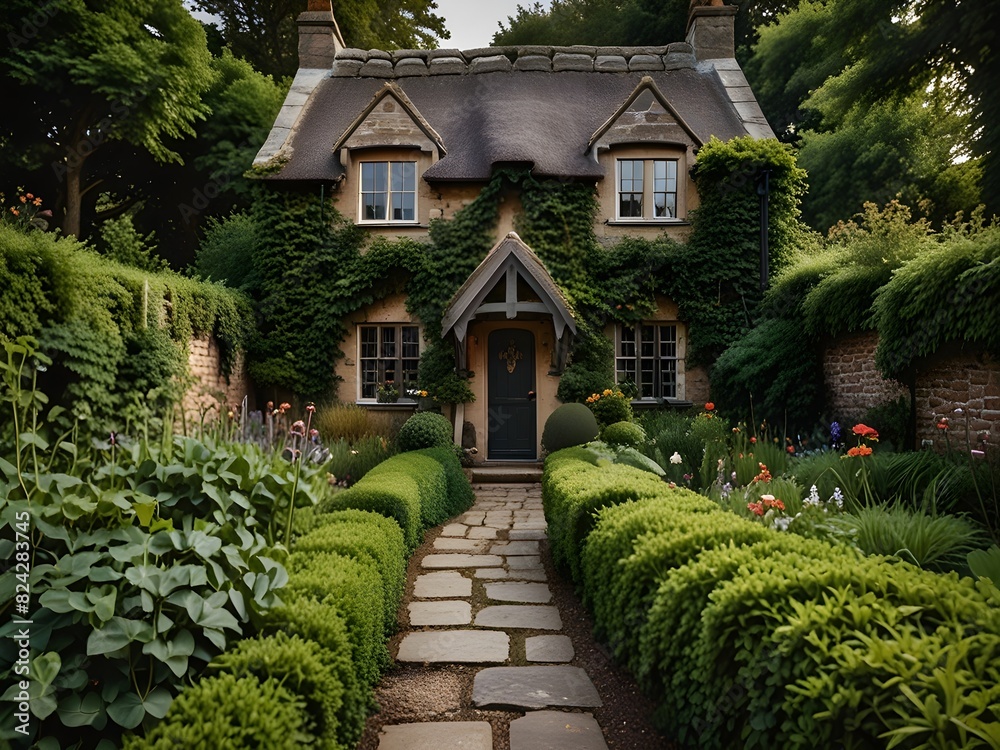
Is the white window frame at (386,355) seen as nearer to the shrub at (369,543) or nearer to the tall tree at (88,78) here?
the tall tree at (88,78)

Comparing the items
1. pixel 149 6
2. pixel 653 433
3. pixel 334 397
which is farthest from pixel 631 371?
pixel 149 6

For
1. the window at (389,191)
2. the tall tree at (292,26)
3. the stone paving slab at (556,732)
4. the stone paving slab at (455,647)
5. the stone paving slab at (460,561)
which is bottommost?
the stone paving slab at (460,561)

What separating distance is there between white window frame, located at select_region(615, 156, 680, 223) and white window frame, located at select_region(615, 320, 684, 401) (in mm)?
2171

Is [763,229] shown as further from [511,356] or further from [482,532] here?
[482,532]

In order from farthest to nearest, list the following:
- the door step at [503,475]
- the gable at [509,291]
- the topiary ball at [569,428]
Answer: the gable at [509,291] → the door step at [503,475] → the topiary ball at [569,428]

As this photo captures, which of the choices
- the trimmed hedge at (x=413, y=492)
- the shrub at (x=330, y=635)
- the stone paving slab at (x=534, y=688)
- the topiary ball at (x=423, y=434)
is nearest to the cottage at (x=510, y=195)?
the topiary ball at (x=423, y=434)

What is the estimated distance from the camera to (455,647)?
146 inches

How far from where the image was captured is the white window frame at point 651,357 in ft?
40.9

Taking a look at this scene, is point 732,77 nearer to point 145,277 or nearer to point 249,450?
point 145,277

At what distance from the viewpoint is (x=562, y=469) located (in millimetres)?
6031

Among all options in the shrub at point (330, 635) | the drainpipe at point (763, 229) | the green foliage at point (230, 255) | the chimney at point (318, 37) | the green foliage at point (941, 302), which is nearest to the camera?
the shrub at point (330, 635)

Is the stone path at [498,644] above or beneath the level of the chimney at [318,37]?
beneath

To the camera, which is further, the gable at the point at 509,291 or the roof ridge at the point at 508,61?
the roof ridge at the point at 508,61

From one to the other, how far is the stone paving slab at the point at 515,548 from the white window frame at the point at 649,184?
8084 mm
